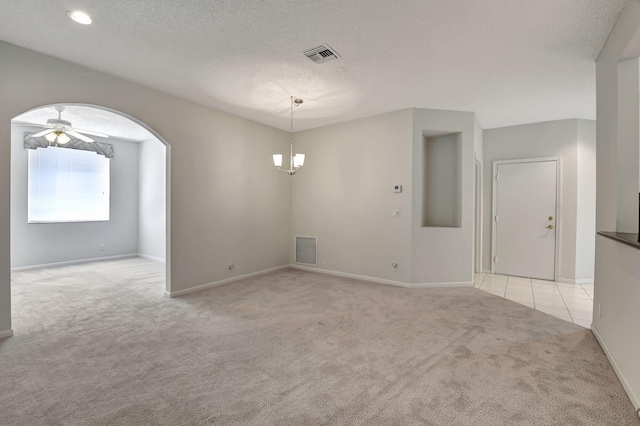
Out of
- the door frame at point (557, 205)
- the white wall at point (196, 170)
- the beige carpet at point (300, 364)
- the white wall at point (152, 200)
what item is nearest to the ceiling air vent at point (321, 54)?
the white wall at point (196, 170)

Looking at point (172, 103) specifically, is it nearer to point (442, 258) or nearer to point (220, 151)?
point (220, 151)

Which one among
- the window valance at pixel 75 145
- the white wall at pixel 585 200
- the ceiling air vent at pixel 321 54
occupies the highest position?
the ceiling air vent at pixel 321 54

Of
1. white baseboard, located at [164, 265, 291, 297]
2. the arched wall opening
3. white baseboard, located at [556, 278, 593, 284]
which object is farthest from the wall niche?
the arched wall opening

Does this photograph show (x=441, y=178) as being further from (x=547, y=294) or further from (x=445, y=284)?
(x=547, y=294)

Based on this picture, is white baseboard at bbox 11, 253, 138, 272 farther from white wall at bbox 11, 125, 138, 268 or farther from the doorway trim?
the doorway trim

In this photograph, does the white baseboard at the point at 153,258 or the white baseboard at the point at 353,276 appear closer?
the white baseboard at the point at 353,276

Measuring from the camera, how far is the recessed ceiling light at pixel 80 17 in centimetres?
234

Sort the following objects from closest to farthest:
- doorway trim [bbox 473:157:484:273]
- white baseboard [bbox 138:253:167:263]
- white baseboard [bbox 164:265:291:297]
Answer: white baseboard [bbox 164:265:291:297] → doorway trim [bbox 473:157:484:273] → white baseboard [bbox 138:253:167:263]

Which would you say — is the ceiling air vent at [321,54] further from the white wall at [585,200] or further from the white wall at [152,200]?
the white wall at [152,200]

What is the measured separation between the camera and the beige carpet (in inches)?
72.0

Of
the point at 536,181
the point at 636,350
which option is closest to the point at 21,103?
the point at 636,350

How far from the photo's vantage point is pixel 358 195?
5.24m

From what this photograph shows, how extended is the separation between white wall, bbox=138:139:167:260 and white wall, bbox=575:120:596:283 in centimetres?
829

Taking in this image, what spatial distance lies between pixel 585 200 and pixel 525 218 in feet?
2.99
